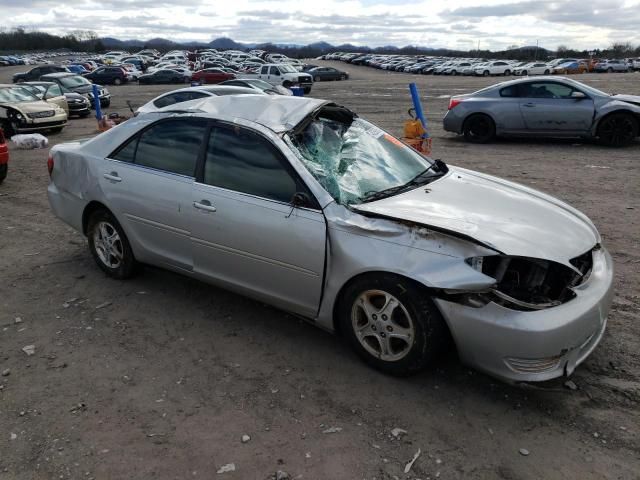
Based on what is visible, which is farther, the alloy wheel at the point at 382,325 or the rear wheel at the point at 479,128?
the rear wheel at the point at 479,128

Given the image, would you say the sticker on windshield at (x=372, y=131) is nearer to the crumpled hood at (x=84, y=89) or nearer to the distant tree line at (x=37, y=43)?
the crumpled hood at (x=84, y=89)

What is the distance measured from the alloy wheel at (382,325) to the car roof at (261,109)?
4.46 feet

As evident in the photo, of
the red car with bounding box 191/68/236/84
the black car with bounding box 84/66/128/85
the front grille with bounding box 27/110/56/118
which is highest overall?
the front grille with bounding box 27/110/56/118

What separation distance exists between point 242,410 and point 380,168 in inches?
77.5

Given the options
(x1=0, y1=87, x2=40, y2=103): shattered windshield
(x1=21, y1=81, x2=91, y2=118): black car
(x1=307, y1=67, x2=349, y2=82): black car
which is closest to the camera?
(x1=0, y1=87, x2=40, y2=103): shattered windshield

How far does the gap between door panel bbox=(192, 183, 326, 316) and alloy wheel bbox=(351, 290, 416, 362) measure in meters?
0.30

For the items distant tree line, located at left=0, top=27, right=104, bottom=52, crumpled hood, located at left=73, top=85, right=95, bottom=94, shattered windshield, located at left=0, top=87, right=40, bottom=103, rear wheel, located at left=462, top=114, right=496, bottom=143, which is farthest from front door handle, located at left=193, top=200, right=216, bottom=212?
distant tree line, located at left=0, top=27, right=104, bottom=52

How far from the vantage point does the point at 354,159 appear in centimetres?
395

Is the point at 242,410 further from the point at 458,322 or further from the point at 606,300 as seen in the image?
the point at 606,300

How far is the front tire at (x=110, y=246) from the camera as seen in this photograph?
4586 millimetres

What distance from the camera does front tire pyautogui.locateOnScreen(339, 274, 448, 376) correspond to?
303cm

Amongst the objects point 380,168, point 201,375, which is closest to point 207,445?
point 201,375

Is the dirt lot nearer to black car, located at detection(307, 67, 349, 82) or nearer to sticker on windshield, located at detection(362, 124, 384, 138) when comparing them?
sticker on windshield, located at detection(362, 124, 384, 138)

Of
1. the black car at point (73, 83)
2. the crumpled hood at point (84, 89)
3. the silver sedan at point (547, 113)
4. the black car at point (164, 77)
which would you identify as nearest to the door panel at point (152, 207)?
the silver sedan at point (547, 113)
